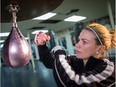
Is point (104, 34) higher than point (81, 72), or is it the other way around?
point (104, 34)

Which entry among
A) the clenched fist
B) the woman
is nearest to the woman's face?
the woman

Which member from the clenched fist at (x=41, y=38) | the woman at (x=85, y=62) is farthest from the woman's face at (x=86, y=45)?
the clenched fist at (x=41, y=38)

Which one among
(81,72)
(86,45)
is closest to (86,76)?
(81,72)

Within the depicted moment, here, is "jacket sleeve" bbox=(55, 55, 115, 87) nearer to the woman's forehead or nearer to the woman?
the woman

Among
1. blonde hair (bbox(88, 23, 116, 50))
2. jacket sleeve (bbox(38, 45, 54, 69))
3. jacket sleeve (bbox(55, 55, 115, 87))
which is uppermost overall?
blonde hair (bbox(88, 23, 116, 50))

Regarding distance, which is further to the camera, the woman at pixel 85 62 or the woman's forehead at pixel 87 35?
the woman's forehead at pixel 87 35

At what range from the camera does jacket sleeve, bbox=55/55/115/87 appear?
0.84 metres

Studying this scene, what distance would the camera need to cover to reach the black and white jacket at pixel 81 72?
33.2 inches

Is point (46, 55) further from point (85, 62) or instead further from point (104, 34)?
point (104, 34)

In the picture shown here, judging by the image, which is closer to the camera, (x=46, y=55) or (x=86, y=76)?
(x=86, y=76)

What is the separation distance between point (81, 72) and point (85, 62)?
0.05m

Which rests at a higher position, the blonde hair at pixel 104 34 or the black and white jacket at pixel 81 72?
the blonde hair at pixel 104 34

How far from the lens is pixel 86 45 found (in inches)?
37.9

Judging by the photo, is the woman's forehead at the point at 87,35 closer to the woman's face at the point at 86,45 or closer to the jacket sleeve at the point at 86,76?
the woman's face at the point at 86,45
